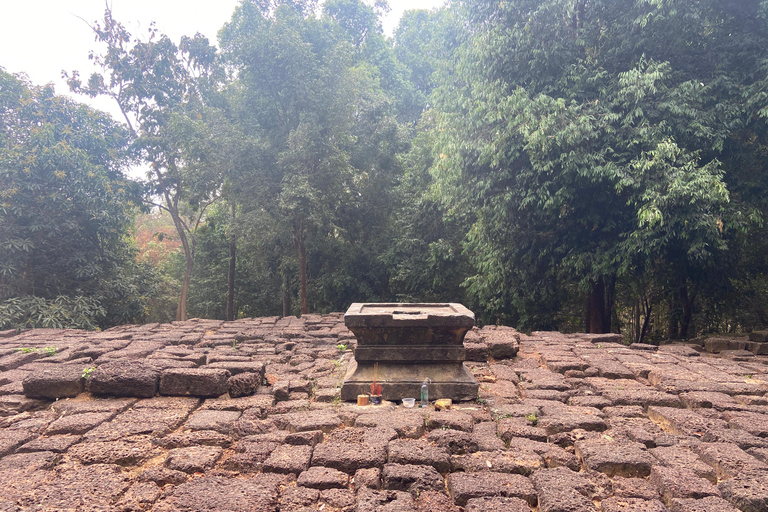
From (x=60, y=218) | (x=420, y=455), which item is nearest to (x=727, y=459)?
(x=420, y=455)

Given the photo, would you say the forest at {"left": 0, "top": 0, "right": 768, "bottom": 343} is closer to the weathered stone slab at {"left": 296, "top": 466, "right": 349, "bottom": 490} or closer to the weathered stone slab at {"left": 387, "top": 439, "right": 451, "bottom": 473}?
the weathered stone slab at {"left": 387, "top": 439, "right": 451, "bottom": 473}

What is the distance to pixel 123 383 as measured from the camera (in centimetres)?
419

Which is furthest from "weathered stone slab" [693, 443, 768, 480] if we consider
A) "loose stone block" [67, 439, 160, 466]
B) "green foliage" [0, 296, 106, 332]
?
"green foliage" [0, 296, 106, 332]

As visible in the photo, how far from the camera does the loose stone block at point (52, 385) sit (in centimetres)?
418

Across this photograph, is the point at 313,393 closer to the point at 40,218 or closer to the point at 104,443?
the point at 104,443

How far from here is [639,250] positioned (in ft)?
24.6

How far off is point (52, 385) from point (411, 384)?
10.4 ft

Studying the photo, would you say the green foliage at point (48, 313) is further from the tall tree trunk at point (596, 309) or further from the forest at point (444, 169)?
the tall tree trunk at point (596, 309)

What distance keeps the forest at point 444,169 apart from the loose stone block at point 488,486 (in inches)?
210

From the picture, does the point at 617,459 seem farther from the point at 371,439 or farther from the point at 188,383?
the point at 188,383

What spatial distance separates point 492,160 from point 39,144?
9.90 metres

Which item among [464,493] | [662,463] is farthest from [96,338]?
[662,463]

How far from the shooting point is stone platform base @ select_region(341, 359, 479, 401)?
13.9 ft

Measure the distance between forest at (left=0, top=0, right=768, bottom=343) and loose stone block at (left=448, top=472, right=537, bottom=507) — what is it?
5.32m
